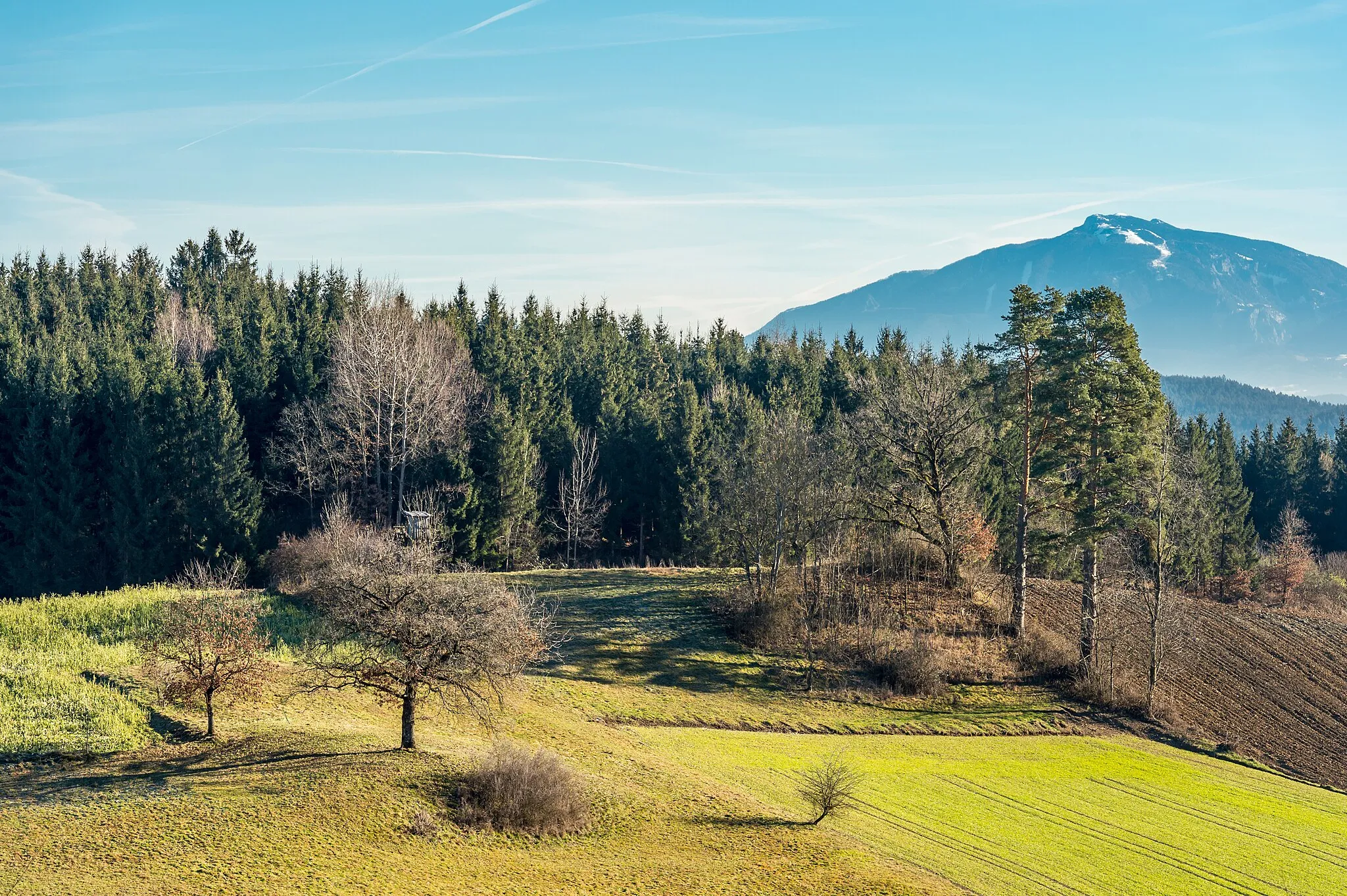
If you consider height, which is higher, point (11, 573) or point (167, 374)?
point (167, 374)

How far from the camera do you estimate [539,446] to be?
71000mm

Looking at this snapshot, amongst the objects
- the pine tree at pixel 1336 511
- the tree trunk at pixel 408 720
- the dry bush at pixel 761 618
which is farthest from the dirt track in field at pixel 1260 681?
the pine tree at pixel 1336 511

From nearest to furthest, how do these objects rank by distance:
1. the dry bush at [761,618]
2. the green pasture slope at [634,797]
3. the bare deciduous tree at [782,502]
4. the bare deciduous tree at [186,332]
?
the green pasture slope at [634,797]
the dry bush at [761,618]
the bare deciduous tree at [782,502]
the bare deciduous tree at [186,332]

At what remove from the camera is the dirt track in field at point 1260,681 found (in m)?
39.6

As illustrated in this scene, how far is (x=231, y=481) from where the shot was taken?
5978 centimetres

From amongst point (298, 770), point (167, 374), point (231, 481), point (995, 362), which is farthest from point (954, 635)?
point (167, 374)

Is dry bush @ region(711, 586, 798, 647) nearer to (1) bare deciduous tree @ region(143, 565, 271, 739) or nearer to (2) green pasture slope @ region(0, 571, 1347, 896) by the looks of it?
(2) green pasture slope @ region(0, 571, 1347, 896)

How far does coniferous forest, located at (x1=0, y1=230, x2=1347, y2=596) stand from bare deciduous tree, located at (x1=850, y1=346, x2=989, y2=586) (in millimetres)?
154

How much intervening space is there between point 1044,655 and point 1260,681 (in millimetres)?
10751

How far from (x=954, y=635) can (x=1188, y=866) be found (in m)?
21.3

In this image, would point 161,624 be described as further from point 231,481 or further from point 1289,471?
point 1289,471

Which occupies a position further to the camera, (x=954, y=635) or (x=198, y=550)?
(x=198, y=550)

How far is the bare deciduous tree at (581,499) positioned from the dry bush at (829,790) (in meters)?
37.8

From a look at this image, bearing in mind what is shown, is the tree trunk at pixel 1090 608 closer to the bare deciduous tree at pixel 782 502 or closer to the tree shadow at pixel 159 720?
the bare deciduous tree at pixel 782 502
